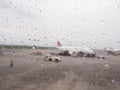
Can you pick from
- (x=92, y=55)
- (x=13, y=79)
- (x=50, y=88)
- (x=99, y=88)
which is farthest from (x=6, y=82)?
(x=92, y=55)

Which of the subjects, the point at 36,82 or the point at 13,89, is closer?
the point at 13,89

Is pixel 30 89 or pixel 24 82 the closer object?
pixel 30 89

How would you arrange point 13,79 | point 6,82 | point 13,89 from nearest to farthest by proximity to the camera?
point 13,89 < point 6,82 < point 13,79

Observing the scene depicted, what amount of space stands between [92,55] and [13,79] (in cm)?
3748

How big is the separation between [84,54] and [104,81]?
3550 centimetres

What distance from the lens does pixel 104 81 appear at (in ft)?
56.1

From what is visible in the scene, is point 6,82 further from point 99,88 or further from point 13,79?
point 99,88

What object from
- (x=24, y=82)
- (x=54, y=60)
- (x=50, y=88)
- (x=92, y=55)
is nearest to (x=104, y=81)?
(x=50, y=88)

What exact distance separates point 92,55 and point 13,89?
4018 cm

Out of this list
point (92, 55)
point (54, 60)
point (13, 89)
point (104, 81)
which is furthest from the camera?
point (92, 55)

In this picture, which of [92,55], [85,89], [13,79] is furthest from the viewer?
[92,55]

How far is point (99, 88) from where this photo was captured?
47.8 ft

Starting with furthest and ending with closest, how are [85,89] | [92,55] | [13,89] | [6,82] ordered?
[92,55]
[6,82]
[85,89]
[13,89]

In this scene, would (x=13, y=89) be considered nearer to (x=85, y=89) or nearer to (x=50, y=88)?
(x=50, y=88)
